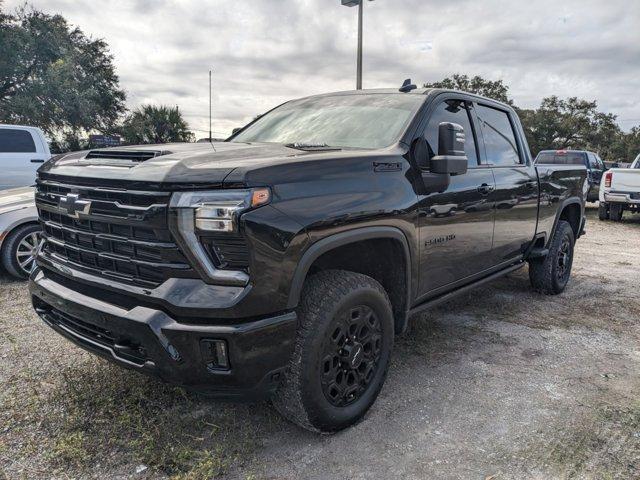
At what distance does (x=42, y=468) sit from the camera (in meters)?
2.31

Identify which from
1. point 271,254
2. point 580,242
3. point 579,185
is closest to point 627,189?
point 580,242

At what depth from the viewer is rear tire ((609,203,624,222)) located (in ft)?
41.1

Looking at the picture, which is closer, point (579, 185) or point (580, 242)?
point (579, 185)

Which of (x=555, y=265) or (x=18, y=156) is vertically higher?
(x=18, y=156)

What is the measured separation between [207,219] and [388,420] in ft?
5.26

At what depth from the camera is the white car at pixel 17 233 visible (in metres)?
5.27

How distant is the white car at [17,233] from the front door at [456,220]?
14.1 feet

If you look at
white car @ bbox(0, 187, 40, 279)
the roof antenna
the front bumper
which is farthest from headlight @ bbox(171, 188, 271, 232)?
white car @ bbox(0, 187, 40, 279)

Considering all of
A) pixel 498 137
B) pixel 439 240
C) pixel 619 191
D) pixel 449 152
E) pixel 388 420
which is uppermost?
pixel 498 137

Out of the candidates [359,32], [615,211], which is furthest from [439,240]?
[615,211]

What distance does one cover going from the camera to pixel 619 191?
39.4 ft

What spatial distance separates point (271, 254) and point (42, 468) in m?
1.51

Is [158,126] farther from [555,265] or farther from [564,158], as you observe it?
[555,265]

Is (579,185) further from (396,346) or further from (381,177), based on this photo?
(381,177)
